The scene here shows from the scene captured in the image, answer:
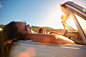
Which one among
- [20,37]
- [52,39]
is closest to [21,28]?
[20,37]

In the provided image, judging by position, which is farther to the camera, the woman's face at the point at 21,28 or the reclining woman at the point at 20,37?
the woman's face at the point at 21,28

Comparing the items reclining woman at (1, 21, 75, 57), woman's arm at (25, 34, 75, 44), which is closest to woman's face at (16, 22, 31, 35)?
reclining woman at (1, 21, 75, 57)

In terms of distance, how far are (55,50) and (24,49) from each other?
50 cm

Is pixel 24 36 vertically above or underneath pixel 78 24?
underneath

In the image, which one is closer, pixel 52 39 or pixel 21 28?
pixel 52 39

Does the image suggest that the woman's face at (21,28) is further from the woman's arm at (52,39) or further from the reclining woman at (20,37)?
the woman's arm at (52,39)

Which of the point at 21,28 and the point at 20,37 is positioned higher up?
the point at 21,28

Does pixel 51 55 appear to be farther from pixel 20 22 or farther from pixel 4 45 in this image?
pixel 20 22

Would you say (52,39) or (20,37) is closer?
(52,39)

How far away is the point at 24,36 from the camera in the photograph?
44.9 inches

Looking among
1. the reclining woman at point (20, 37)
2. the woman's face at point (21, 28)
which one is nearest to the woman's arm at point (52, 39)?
the reclining woman at point (20, 37)

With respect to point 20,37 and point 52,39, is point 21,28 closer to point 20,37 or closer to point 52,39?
point 20,37

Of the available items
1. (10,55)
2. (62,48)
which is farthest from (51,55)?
(10,55)

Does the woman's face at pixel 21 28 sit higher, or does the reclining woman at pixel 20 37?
the woman's face at pixel 21 28
